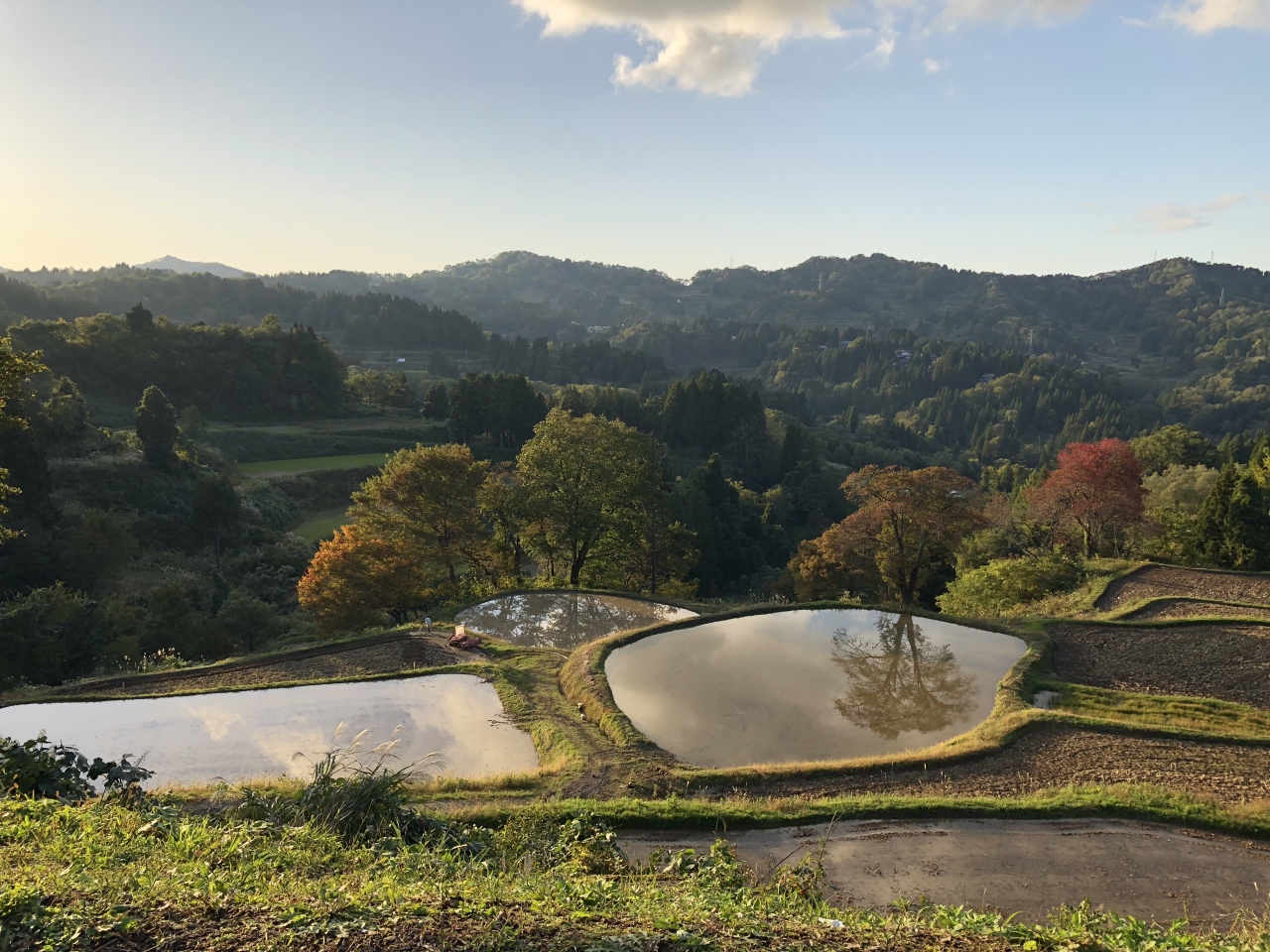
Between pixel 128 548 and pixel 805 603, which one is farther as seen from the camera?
pixel 128 548

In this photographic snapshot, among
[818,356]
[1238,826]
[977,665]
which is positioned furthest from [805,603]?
[818,356]

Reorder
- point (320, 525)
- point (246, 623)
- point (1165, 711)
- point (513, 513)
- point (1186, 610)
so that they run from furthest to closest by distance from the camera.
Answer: point (320, 525) → point (513, 513) → point (246, 623) → point (1186, 610) → point (1165, 711)

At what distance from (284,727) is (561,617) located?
9883mm

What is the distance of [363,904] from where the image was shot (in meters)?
4.99

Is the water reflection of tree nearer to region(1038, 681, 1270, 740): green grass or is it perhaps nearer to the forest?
region(1038, 681, 1270, 740): green grass

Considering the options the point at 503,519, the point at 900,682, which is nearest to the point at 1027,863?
the point at 900,682

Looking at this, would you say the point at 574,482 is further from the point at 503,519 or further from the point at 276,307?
the point at 276,307

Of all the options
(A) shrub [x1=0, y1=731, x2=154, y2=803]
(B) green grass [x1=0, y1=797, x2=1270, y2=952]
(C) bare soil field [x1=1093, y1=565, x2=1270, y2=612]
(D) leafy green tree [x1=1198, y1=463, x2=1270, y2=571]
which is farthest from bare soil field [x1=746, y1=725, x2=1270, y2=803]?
(D) leafy green tree [x1=1198, y1=463, x2=1270, y2=571]

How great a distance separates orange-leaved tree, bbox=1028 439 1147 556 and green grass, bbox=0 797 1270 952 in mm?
24538

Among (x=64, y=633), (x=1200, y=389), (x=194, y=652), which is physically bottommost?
(x=194, y=652)

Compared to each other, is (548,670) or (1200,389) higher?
(1200,389)

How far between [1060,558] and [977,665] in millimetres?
12542

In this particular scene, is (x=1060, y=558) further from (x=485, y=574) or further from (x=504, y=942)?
(x=504, y=942)

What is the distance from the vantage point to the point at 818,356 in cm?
19562
